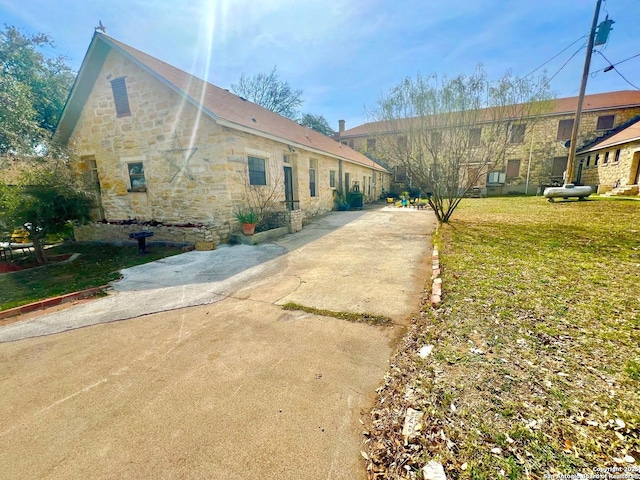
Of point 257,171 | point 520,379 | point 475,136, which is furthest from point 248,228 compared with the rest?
point 475,136

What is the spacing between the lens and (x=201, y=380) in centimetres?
233

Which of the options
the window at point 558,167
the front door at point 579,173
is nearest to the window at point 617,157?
the front door at point 579,173

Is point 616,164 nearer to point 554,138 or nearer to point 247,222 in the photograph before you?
point 554,138

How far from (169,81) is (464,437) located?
9847 millimetres

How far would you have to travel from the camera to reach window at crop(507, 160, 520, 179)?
76.6ft

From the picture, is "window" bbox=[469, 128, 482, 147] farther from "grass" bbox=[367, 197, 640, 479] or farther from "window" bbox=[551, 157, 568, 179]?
"window" bbox=[551, 157, 568, 179]

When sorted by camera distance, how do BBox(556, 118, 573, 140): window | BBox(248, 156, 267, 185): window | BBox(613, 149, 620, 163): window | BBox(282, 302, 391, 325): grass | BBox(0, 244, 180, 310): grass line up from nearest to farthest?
BBox(282, 302, 391, 325): grass
BBox(0, 244, 180, 310): grass
BBox(248, 156, 267, 185): window
BBox(613, 149, 620, 163): window
BBox(556, 118, 573, 140): window

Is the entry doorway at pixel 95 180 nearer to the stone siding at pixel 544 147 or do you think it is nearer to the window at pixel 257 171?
the window at pixel 257 171

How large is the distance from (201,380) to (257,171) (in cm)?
793

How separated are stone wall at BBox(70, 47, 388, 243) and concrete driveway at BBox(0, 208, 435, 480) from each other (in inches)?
161

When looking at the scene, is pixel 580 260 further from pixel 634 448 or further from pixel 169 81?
pixel 169 81

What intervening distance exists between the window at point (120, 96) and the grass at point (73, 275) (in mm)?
4581

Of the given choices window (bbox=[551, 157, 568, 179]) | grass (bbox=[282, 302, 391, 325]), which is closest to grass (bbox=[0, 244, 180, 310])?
grass (bbox=[282, 302, 391, 325])

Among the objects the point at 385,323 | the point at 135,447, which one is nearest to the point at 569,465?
the point at 385,323
